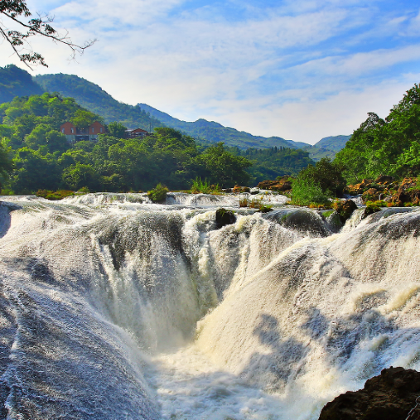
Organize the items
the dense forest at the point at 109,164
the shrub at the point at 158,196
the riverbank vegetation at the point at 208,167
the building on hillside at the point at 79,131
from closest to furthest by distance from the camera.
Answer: the riverbank vegetation at the point at 208,167
the shrub at the point at 158,196
the dense forest at the point at 109,164
the building on hillside at the point at 79,131

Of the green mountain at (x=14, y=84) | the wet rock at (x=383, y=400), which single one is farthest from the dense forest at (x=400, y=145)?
the green mountain at (x=14, y=84)

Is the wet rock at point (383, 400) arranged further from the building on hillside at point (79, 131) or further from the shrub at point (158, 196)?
the building on hillside at point (79, 131)

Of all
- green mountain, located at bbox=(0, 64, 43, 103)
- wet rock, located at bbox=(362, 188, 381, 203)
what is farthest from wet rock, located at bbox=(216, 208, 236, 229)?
green mountain, located at bbox=(0, 64, 43, 103)

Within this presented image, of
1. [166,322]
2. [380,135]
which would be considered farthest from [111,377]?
[380,135]

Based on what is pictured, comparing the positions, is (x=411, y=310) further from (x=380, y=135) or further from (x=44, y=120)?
(x=44, y=120)

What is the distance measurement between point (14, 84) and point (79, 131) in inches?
4183

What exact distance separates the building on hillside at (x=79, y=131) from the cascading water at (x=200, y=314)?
210 ft

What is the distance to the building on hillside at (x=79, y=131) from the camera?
68.2m

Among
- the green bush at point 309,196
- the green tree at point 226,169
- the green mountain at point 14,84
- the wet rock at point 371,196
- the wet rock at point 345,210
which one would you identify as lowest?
the wet rock at point 371,196

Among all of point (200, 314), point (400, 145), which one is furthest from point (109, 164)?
point (200, 314)

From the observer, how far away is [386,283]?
654 cm

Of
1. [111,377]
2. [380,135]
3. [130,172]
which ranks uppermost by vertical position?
[130,172]

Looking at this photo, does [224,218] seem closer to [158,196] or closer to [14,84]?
[158,196]

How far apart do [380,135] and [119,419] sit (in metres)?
35.4
